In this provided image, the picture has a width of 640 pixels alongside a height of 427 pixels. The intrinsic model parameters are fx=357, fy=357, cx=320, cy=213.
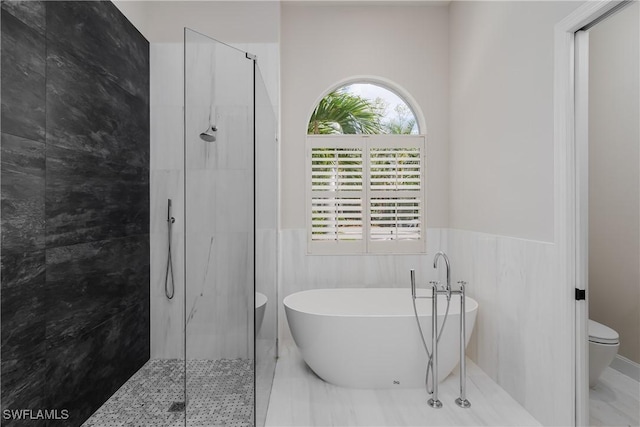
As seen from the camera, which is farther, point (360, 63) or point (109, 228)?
point (360, 63)

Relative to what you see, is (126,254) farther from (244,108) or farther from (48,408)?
(244,108)

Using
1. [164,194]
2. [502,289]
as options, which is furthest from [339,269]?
[164,194]

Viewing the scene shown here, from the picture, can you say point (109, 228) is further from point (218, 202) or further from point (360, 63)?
point (360, 63)

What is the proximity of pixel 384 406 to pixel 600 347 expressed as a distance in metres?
1.16

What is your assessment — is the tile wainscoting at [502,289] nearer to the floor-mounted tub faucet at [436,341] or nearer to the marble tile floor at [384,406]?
the marble tile floor at [384,406]

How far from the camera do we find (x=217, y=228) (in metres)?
1.48

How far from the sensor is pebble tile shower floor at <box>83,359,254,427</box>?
4.80 ft

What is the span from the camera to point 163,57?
2.93 m

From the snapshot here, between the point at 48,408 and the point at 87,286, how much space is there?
61 cm

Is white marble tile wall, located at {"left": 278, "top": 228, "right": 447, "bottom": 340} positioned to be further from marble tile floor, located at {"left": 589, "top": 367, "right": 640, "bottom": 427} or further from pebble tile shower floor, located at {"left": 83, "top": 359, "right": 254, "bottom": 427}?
marble tile floor, located at {"left": 589, "top": 367, "right": 640, "bottom": 427}

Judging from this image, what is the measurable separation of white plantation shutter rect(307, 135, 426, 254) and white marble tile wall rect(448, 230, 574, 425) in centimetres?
66

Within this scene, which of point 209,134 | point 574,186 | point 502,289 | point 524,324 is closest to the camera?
point 209,134

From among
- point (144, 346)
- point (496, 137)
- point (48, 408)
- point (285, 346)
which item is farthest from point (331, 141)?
point (48, 408)

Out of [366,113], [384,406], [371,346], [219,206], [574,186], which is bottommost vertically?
[384,406]
